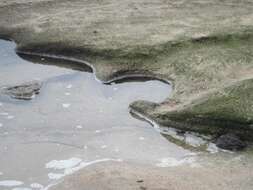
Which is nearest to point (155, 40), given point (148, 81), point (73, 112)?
point (148, 81)

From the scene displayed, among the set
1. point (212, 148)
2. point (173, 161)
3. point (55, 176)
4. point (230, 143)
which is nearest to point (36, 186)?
point (55, 176)

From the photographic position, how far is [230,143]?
1080cm

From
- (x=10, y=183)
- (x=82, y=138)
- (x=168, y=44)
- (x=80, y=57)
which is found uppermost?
(x=168, y=44)

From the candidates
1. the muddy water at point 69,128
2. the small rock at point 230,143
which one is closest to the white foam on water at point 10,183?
the muddy water at point 69,128

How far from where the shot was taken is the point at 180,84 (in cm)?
1271

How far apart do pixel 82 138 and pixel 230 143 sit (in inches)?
114

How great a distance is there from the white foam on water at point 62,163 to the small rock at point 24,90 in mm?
2920

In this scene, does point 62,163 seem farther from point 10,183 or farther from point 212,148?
point 212,148

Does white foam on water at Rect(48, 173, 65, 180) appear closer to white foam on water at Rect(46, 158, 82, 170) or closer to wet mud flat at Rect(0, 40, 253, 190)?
wet mud flat at Rect(0, 40, 253, 190)

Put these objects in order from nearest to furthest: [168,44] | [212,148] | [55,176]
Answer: [55,176] < [212,148] < [168,44]

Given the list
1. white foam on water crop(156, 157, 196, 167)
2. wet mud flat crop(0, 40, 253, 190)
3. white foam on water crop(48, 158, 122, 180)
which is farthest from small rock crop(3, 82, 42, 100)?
white foam on water crop(156, 157, 196, 167)

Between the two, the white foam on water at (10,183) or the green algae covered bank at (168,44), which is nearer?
the white foam on water at (10,183)

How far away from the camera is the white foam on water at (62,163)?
34.1 feet

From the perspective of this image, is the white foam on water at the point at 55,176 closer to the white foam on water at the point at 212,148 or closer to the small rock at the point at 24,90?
the white foam on water at the point at 212,148
